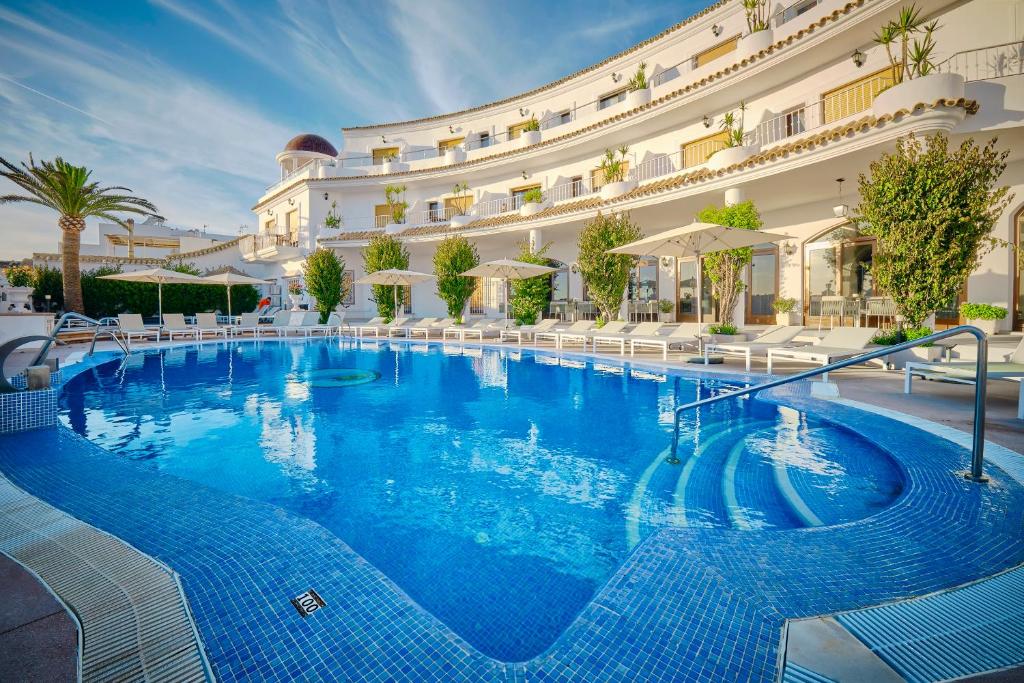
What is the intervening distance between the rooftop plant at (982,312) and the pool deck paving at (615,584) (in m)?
9.04

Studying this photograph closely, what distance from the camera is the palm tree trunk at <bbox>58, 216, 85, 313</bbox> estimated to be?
17.3 metres

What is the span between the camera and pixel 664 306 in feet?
54.3

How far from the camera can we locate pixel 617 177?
16.8 meters

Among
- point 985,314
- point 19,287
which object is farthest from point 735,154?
point 19,287

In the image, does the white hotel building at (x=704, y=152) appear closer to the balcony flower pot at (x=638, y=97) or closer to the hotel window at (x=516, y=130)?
the balcony flower pot at (x=638, y=97)

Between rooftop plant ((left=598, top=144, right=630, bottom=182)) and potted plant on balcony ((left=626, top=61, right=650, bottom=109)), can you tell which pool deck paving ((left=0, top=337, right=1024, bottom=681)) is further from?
potted plant on balcony ((left=626, top=61, right=650, bottom=109))

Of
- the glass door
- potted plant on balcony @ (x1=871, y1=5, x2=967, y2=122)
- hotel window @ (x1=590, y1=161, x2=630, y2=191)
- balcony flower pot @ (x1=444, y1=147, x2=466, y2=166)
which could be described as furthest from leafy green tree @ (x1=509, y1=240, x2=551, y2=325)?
potted plant on balcony @ (x1=871, y1=5, x2=967, y2=122)

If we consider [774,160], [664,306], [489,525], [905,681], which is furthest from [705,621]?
[664,306]

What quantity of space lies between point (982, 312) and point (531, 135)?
16775mm

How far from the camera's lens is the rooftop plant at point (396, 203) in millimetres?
22953

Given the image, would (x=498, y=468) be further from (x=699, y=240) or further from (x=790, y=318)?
(x=790, y=318)

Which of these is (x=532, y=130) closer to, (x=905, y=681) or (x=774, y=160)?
(x=774, y=160)

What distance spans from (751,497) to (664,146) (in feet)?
51.7

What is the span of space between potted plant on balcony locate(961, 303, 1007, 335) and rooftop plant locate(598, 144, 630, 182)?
10222mm
